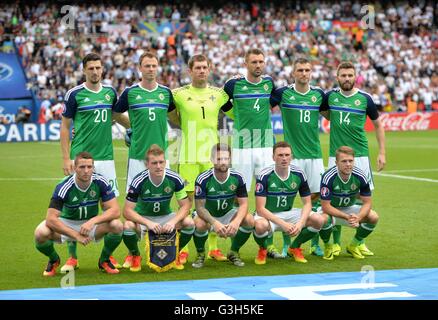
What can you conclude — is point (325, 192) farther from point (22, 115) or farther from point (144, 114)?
point (22, 115)

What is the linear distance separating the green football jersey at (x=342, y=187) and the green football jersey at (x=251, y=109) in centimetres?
93

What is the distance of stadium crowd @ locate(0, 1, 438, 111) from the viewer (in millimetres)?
30531

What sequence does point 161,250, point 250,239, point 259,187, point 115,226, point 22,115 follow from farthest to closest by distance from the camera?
point 22,115, point 250,239, point 259,187, point 161,250, point 115,226

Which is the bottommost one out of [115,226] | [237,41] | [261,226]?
[261,226]

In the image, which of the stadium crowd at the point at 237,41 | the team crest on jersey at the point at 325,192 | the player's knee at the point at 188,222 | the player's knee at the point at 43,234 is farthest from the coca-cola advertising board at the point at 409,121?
the player's knee at the point at 43,234

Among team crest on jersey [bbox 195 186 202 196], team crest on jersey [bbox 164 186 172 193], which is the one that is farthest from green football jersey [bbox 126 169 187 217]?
team crest on jersey [bbox 195 186 202 196]

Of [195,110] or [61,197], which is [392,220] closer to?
[195,110]

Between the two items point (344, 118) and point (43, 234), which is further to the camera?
point (344, 118)

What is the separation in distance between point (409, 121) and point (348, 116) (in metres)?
23.6

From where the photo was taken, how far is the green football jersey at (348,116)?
9109mm

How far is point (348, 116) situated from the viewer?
9102mm

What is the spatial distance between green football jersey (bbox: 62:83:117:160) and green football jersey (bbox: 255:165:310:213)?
5.74ft

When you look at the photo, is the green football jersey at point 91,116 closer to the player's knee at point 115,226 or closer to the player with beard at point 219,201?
the player's knee at point 115,226

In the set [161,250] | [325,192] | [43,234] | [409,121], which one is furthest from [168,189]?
[409,121]
